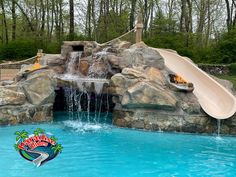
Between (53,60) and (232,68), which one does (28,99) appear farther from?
(232,68)

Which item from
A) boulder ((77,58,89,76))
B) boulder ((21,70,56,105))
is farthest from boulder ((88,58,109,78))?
boulder ((21,70,56,105))

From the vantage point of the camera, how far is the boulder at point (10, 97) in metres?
8.73

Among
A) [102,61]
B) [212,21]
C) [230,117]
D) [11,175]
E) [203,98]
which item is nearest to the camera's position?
[11,175]

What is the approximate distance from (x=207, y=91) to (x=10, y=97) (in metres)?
5.68

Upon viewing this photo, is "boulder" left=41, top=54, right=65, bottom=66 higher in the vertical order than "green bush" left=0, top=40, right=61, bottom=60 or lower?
lower

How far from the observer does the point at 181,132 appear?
28.2 ft

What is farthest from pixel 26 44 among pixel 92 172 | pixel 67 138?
pixel 92 172

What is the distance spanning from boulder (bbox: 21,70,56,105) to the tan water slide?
3834mm

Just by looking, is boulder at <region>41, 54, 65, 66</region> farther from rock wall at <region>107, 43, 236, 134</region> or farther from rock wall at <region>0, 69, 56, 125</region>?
rock wall at <region>107, 43, 236, 134</region>

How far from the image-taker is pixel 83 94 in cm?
1005

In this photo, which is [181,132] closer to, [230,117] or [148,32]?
[230,117]

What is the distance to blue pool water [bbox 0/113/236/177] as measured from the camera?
558cm

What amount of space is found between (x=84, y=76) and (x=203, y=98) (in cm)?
390

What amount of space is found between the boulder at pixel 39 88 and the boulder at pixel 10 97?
0.81ft
